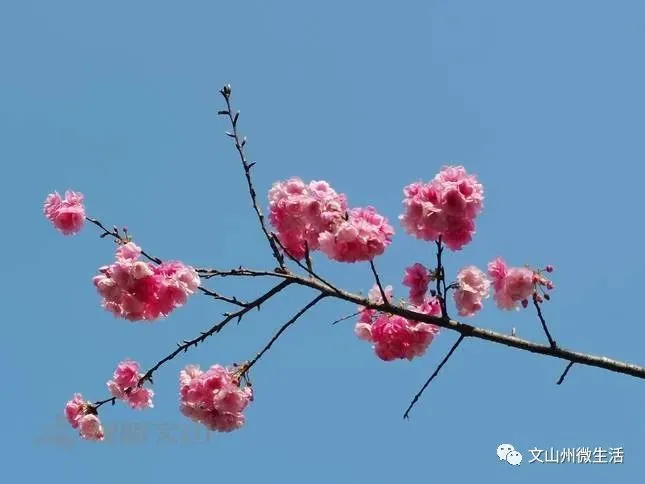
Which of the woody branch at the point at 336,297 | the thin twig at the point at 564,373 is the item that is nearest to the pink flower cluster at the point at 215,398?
the woody branch at the point at 336,297

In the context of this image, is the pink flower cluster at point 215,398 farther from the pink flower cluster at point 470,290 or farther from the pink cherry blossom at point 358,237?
the pink flower cluster at point 470,290

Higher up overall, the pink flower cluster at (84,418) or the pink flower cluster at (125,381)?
the pink flower cluster at (125,381)

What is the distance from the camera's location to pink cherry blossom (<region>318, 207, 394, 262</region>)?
157 inches

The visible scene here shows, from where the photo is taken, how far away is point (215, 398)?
4.34 m

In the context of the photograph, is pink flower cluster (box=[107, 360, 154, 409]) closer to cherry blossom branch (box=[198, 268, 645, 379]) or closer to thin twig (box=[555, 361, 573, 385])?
cherry blossom branch (box=[198, 268, 645, 379])

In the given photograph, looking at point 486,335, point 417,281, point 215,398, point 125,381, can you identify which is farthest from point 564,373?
point 125,381

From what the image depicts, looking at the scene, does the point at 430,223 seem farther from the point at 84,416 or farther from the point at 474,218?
the point at 84,416

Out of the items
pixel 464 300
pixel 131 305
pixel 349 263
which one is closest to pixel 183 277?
pixel 131 305

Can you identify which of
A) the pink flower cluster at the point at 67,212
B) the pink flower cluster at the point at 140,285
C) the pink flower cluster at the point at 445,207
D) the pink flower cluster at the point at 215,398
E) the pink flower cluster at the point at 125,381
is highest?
the pink flower cluster at the point at 67,212

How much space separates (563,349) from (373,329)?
50.8 inches

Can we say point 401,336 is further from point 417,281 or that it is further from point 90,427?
point 90,427

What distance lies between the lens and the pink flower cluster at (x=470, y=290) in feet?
13.8

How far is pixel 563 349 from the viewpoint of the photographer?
3.73 metres

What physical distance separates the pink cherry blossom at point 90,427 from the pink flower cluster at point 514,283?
2587 millimetres
